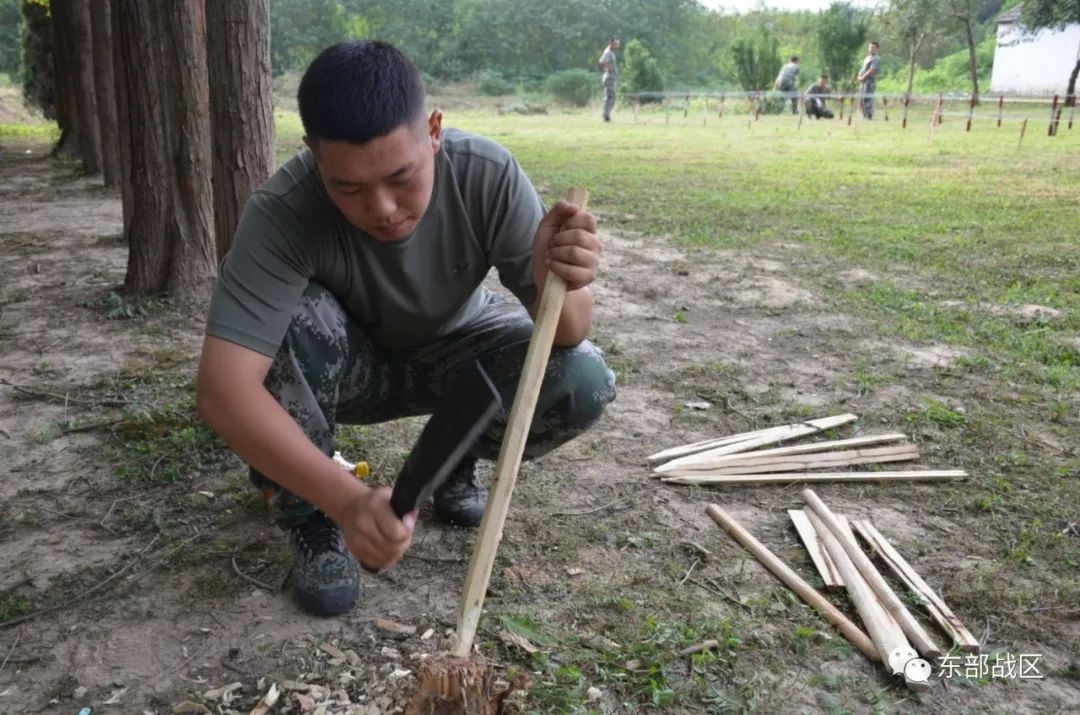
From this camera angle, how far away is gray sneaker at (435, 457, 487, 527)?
9.19ft

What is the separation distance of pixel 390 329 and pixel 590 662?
41.4 inches

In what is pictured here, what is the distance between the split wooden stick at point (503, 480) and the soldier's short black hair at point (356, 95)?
0.51 metres

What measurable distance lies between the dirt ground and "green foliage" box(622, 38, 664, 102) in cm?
3250

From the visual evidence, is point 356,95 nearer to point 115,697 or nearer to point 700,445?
point 115,697

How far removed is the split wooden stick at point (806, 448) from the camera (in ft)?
10.8

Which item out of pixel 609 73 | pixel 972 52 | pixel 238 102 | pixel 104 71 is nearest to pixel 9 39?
pixel 609 73

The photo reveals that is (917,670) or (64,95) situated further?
(64,95)

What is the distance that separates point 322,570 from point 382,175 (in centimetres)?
112

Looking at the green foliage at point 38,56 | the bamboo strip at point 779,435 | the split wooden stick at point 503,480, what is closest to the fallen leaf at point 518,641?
the split wooden stick at point 503,480

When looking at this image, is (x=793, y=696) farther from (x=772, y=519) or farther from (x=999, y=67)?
(x=999, y=67)

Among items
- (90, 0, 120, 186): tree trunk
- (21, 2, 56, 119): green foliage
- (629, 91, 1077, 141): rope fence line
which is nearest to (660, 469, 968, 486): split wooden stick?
(90, 0, 120, 186): tree trunk

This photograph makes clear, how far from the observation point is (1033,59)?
3575 centimetres

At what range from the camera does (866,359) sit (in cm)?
446

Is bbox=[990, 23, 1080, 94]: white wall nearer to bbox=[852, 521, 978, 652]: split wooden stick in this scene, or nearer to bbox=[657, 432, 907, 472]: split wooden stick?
bbox=[657, 432, 907, 472]: split wooden stick
